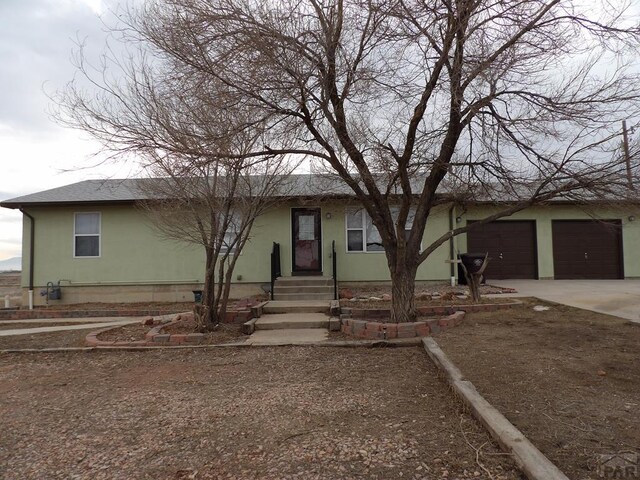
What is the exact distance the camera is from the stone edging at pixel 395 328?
6.39 m

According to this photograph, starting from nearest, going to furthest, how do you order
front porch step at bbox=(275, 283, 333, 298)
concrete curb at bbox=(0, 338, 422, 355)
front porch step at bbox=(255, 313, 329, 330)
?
concrete curb at bbox=(0, 338, 422, 355) < front porch step at bbox=(255, 313, 329, 330) < front porch step at bbox=(275, 283, 333, 298)

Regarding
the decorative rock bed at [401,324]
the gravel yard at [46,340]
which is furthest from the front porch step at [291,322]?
the gravel yard at [46,340]

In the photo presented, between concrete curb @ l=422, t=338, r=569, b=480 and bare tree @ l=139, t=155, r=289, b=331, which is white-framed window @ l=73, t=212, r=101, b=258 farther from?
concrete curb @ l=422, t=338, r=569, b=480

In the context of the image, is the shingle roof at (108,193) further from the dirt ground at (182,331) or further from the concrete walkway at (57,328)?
the dirt ground at (182,331)

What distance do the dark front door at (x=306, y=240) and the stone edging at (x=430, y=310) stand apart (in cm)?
423

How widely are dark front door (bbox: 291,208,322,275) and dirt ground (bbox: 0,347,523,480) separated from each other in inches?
266

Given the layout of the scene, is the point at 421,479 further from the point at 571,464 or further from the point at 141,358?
the point at 141,358

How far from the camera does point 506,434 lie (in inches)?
115

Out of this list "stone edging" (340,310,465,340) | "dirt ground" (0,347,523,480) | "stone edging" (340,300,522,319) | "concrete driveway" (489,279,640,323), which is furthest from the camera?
"stone edging" (340,300,522,319)

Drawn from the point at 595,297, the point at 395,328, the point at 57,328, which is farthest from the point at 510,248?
the point at 57,328

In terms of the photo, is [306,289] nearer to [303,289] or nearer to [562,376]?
[303,289]

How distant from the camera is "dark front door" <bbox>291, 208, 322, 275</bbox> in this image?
12.4 meters

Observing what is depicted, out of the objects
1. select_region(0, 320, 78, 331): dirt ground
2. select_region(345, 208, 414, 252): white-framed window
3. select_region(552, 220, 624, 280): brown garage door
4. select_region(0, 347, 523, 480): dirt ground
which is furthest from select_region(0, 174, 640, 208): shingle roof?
select_region(552, 220, 624, 280): brown garage door

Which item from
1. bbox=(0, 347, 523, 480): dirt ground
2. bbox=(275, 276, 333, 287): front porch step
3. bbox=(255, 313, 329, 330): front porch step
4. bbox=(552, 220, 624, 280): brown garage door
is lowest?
bbox=(0, 347, 523, 480): dirt ground
